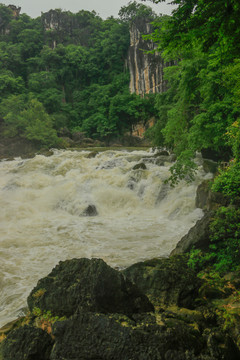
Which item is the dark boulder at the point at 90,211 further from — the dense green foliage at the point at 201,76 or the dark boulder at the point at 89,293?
the dark boulder at the point at 89,293

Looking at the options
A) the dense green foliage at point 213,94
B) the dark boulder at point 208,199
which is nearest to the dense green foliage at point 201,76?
the dense green foliage at point 213,94

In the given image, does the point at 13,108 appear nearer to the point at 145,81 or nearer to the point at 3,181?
the point at 3,181

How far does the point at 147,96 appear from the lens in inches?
1512

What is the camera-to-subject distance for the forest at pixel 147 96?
11.9ft

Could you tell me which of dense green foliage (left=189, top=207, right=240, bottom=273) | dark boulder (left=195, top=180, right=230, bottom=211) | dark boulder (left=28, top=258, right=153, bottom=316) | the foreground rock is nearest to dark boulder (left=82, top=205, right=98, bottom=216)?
dark boulder (left=195, top=180, right=230, bottom=211)

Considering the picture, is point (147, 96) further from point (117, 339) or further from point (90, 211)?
point (117, 339)

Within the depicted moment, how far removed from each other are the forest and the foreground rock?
2139mm

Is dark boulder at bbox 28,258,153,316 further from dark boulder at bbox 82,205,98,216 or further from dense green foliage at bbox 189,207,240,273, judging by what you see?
dark boulder at bbox 82,205,98,216

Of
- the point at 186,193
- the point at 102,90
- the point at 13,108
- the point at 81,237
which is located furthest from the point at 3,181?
the point at 102,90

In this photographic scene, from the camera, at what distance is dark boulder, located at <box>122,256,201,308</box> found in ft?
12.7

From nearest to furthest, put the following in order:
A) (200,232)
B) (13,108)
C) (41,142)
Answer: (200,232), (41,142), (13,108)

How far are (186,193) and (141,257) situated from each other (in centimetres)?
518

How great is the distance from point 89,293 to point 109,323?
2.32ft

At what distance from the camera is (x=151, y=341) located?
234 centimetres
